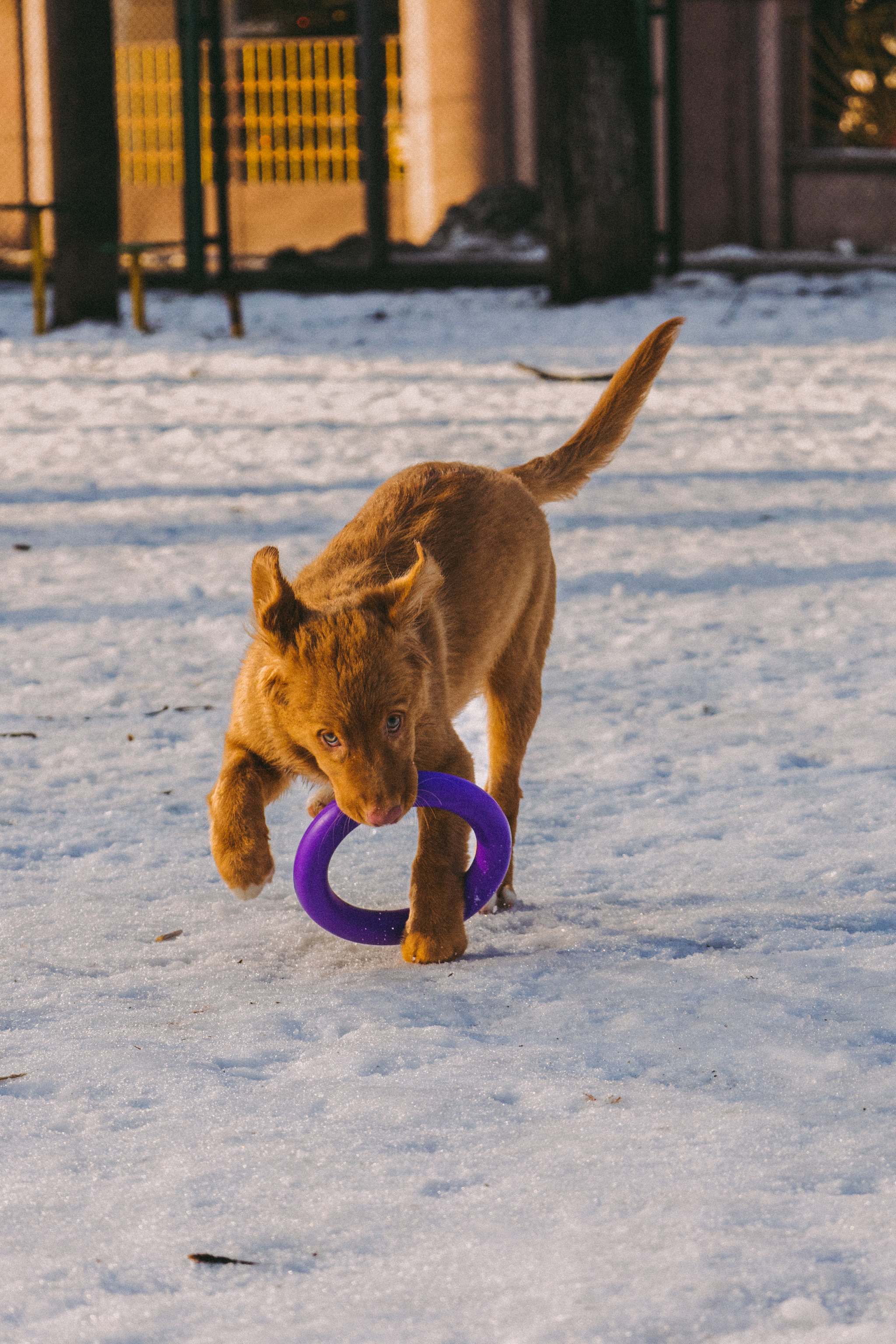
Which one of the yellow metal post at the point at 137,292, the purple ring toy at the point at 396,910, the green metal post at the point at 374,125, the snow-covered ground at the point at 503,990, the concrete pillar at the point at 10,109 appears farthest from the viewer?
the concrete pillar at the point at 10,109

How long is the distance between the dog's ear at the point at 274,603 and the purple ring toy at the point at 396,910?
40 cm

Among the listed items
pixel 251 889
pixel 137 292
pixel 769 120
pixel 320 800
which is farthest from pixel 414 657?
pixel 769 120

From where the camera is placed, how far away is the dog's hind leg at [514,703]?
439 cm

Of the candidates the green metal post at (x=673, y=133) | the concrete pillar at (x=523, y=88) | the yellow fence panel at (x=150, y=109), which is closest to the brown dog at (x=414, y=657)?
the green metal post at (x=673, y=133)

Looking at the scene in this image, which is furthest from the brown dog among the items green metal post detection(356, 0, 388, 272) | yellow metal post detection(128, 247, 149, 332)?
green metal post detection(356, 0, 388, 272)

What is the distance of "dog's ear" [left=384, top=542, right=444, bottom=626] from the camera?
11.5ft

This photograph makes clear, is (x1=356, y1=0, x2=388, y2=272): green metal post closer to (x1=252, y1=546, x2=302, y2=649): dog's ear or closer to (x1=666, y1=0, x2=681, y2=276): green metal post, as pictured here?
(x1=666, y1=0, x2=681, y2=276): green metal post

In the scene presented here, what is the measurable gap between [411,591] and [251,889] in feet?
2.56

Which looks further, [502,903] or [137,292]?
[137,292]

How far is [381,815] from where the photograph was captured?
3283 millimetres

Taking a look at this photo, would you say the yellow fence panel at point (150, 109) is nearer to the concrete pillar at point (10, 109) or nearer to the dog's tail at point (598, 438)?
the concrete pillar at point (10, 109)

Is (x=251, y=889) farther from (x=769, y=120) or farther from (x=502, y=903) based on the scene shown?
(x=769, y=120)

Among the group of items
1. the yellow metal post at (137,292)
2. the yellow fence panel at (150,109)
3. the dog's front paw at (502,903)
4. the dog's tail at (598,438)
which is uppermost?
the yellow fence panel at (150,109)

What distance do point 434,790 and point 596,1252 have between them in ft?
4.34
